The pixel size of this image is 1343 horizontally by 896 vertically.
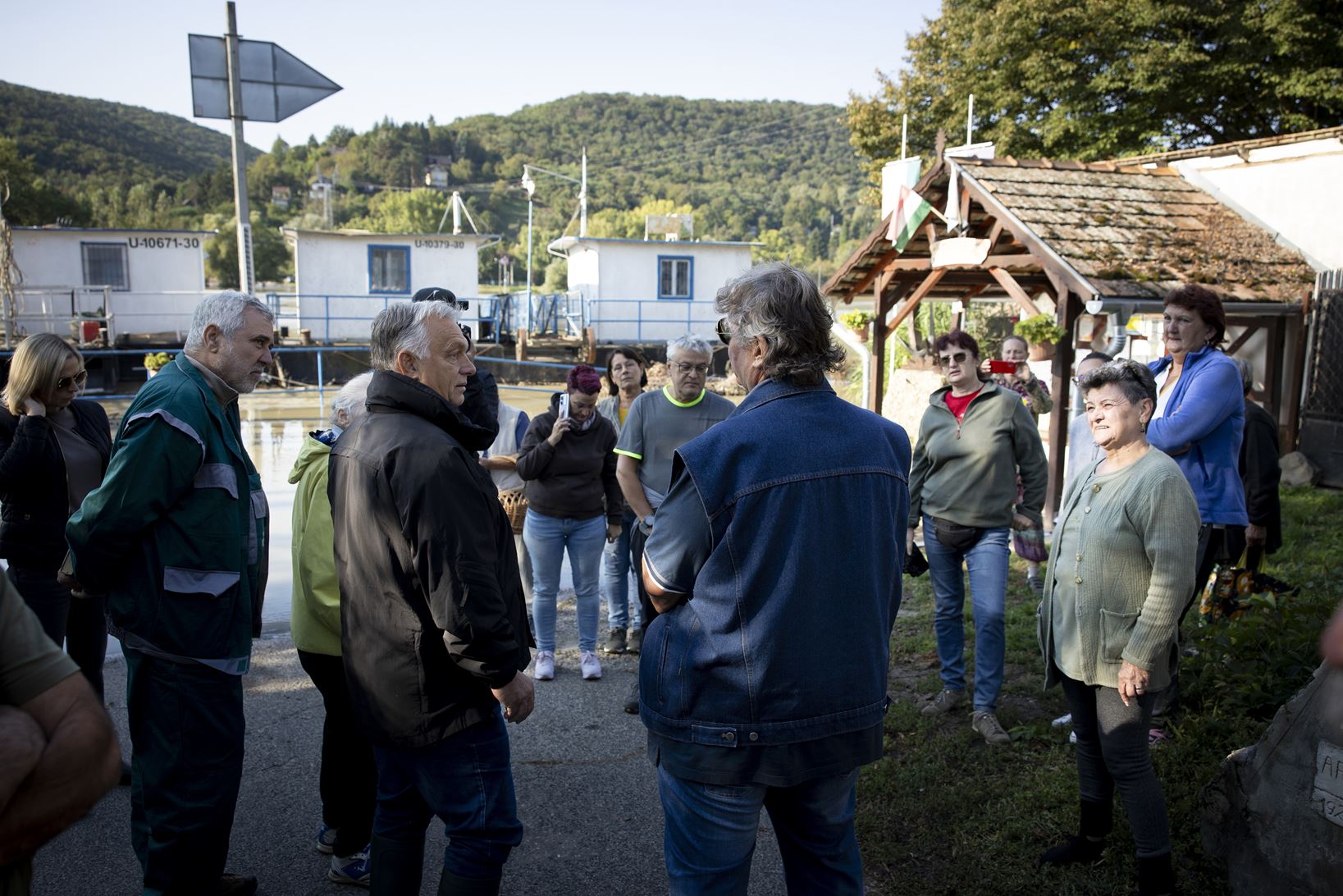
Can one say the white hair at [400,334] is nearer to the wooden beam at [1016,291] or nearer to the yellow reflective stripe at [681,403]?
the yellow reflective stripe at [681,403]

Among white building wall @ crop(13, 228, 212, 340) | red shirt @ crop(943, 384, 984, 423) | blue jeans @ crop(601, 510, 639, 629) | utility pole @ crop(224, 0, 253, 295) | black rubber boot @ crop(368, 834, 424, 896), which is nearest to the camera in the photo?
black rubber boot @ crop(368, 834, 424, 896)

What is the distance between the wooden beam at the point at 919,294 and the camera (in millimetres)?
10836

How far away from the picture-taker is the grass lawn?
325 cm

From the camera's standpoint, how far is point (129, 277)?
27.1 m

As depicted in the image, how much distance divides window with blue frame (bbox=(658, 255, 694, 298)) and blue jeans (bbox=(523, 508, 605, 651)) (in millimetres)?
26110

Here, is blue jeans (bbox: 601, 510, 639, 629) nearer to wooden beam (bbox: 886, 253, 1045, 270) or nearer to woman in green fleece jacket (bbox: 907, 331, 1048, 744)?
woman in green fleece jacket (bbox: 907, 331, 1048, 744)

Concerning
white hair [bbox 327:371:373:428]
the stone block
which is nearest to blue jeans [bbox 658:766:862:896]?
the stone block

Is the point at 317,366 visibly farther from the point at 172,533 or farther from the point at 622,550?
the point at 172,533

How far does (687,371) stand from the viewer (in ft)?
15.4

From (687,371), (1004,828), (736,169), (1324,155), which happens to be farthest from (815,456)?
(736,169)

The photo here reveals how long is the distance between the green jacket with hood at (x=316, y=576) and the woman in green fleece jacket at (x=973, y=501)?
2.62 meters

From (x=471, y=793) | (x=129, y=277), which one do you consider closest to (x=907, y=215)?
(x=471, y=793)

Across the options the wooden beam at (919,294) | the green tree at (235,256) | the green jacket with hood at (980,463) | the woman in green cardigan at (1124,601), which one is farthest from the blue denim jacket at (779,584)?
the green tree at (235,256)

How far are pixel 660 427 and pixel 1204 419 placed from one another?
2429 mm
